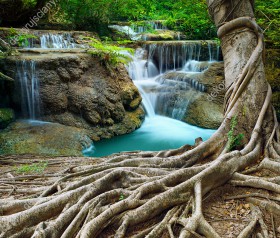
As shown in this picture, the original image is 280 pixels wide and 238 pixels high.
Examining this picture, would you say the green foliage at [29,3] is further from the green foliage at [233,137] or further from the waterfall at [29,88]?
the green foliage at [233,137]

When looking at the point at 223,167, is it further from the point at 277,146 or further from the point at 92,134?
the point at 92,134

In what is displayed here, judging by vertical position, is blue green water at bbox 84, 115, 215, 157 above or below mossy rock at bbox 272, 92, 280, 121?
below

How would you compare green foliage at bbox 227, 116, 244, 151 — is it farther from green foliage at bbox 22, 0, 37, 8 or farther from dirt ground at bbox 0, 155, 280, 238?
green foliage at bbox 22, 0, 37, 8

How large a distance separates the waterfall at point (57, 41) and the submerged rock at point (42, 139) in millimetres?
4194

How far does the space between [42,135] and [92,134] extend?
1.64 m

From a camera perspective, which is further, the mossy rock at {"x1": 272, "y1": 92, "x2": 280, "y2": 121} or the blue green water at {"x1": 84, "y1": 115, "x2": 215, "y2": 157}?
the blue green water at {"x1": 84, "y1": 115, "x2": 215, "y2": 157}

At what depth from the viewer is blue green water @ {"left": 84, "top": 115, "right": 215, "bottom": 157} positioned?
8.70 metres

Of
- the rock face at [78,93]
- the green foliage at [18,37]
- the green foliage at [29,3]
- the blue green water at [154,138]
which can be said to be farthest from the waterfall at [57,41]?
the blue green water at [154,138]

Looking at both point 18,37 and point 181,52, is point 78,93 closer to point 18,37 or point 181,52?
point 18,37

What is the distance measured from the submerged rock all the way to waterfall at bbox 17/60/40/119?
48cm

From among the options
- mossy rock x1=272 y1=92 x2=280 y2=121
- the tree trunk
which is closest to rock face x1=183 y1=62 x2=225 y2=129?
mossy rock x1=272 y1=92 x2=280 y2=121

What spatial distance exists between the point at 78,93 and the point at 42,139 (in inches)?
84.2

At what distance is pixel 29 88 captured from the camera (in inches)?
347

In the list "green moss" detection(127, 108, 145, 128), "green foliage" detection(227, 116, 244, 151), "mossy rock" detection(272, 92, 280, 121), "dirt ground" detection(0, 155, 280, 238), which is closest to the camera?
"dirt ground" detection(0, 155, 280, 238)
